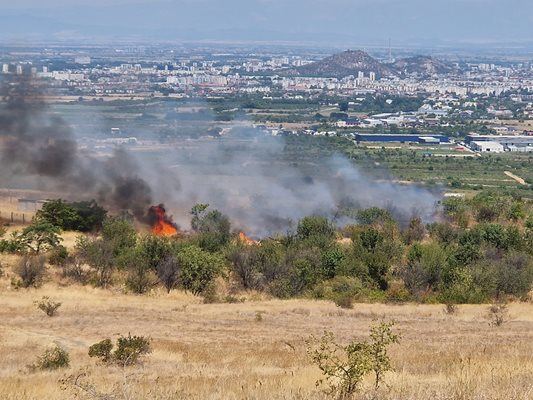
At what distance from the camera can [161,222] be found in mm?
44500

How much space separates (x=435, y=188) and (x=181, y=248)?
136ft

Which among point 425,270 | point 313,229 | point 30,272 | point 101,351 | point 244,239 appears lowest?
point 244,239

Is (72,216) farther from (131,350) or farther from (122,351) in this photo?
(131,350)

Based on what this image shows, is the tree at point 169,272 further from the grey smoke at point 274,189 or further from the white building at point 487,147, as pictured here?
the white building at point 487,147

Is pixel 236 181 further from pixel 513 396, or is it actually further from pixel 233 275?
pixel 513 396

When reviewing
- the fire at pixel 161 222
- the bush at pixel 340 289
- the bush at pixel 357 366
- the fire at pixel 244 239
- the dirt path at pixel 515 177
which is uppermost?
the bush at pixel 357 366

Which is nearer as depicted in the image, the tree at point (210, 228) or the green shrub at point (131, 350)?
the green shrub at point (131, 350)

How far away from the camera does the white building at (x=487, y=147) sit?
343 ft

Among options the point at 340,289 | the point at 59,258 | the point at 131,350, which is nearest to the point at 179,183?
the point at 59,258

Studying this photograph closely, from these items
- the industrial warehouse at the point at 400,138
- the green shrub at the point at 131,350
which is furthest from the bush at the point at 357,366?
the industrial warehouse at the point at 400,138

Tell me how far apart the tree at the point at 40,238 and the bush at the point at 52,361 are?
16601 millimetres

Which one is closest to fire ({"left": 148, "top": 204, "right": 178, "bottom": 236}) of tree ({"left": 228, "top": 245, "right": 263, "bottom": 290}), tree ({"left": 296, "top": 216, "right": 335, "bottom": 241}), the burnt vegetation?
the burnt vegetation

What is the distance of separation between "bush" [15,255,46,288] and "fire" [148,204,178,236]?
468 inches

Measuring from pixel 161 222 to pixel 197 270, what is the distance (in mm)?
14902
